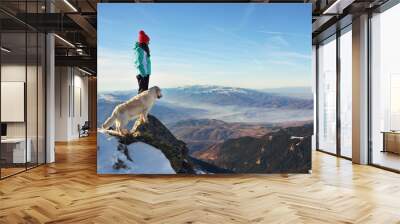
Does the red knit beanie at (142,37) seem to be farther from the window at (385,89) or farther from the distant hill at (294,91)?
the window at (385,89)

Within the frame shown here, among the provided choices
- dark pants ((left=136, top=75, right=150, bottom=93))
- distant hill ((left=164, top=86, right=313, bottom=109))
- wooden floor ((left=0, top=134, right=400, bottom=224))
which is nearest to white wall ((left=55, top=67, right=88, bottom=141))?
wooden floor ((left=0, top=134, right=400, bottom=224))

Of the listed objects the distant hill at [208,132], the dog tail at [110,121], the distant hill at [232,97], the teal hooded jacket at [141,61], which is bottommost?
the distant hill at [208,132]

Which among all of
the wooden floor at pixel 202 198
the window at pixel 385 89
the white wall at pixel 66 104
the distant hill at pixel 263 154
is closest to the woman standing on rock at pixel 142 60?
the distant hill at pixel 263 154

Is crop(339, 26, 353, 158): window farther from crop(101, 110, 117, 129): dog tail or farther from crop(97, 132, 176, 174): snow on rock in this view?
crop(101, 110, 117, 129): dog tail

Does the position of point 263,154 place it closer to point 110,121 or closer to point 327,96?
point 110,121

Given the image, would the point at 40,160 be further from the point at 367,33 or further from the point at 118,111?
the point at 367,33

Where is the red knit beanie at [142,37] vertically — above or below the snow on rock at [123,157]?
above

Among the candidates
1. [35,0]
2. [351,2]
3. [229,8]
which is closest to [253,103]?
[229,8]
